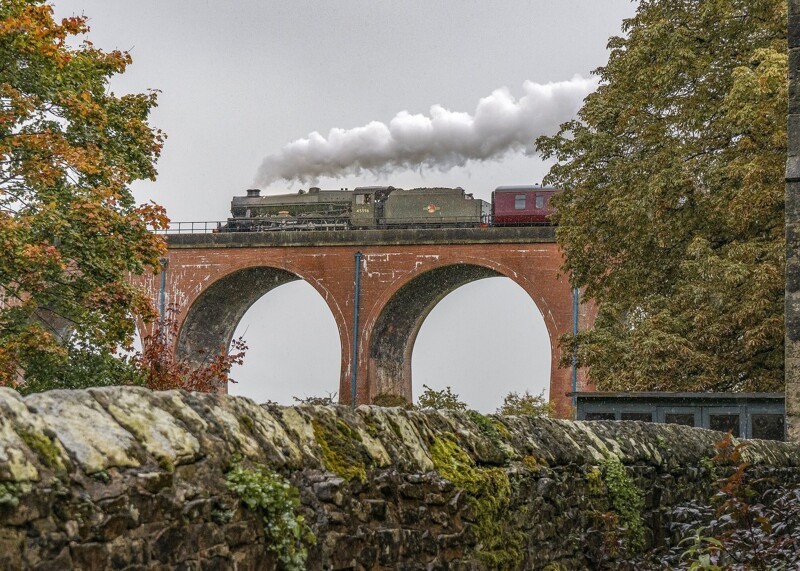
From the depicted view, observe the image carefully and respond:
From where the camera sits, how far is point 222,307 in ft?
148

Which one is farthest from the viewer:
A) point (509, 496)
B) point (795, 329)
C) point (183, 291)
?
point (183, 291)

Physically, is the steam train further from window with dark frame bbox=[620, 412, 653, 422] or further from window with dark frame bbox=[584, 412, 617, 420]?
window with dark frame bbox=[620, 412, 653, 422]

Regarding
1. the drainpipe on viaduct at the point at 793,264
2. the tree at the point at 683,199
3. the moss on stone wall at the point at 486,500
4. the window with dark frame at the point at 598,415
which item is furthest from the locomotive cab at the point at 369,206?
the moss on stone wall at the point at 486,500

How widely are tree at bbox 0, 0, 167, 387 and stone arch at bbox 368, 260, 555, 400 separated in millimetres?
24682

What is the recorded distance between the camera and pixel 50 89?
16625 mm

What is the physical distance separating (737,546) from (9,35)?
11.9m

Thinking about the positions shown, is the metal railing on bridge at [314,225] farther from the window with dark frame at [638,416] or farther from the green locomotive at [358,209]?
the window with dark frame at [638,416]

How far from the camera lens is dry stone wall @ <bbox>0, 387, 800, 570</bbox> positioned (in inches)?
118

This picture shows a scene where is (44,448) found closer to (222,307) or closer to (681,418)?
(681,418)

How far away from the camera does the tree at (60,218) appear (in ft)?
50.1

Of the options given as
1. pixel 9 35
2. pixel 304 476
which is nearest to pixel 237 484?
pixel 304 476

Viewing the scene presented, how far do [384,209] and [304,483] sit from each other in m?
43.7

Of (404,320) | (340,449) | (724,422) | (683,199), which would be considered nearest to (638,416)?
(724,422)

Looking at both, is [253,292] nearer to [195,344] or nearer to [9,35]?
[195,344]
